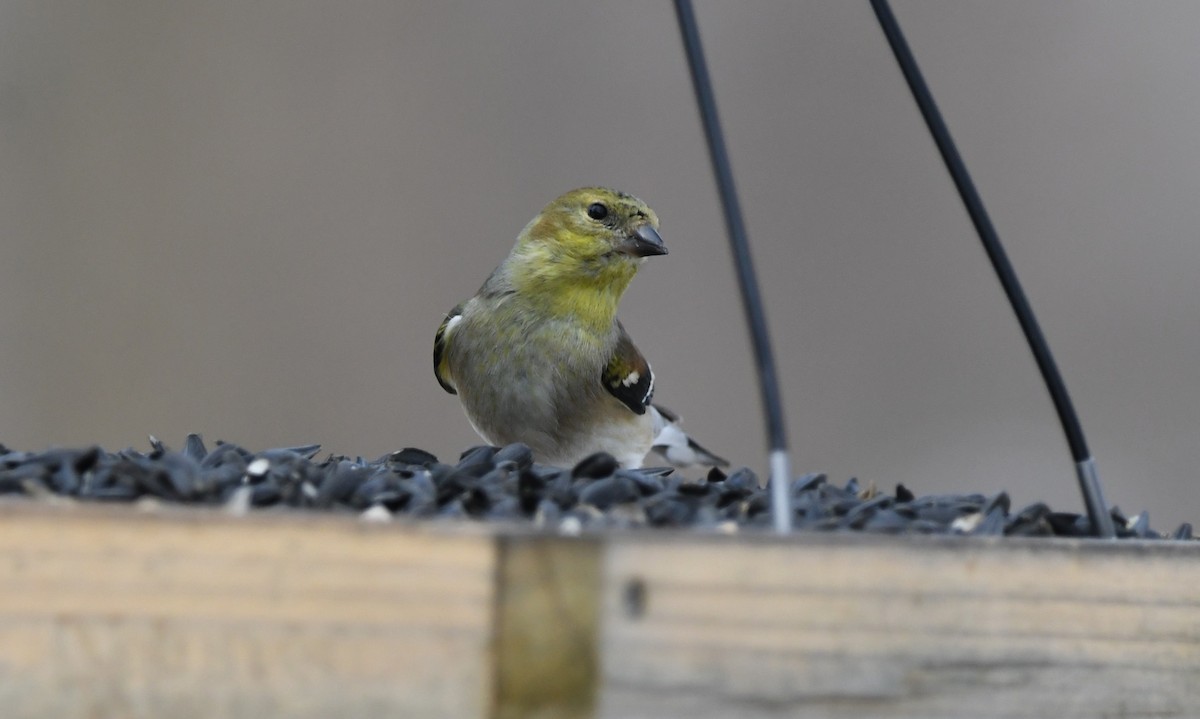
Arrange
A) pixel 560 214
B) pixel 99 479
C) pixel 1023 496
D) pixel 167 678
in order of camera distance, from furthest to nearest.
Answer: pixel 1023 496
pixel 560 214
pixel 99 479
pixel 167 678

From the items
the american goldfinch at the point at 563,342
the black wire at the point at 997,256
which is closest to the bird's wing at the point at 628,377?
the american goldfinch at the point at 563,342

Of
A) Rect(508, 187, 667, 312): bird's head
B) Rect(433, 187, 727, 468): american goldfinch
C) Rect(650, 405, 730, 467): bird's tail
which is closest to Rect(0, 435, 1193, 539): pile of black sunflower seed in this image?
Rect(433, 187, 727, 468): american goldfinch

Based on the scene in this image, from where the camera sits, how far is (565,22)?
424 cm

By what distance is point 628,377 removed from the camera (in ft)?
7.96

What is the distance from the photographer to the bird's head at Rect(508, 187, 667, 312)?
2.39 metres

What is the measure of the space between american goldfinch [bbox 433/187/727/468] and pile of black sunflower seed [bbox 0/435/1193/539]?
75 centimetres

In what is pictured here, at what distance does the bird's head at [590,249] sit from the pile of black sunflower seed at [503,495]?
0.85 metres

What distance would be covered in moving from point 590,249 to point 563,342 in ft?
0.56

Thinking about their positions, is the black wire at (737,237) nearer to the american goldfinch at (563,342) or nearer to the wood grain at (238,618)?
the wood grain at (238,618)

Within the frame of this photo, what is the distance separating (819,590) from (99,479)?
2.21 feet

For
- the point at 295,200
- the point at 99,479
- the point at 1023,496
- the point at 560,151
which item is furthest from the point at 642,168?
the point at 99,479

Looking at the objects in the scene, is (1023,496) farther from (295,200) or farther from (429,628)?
(429,628)

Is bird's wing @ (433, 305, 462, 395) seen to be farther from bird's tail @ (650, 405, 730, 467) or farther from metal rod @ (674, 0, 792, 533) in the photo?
metal rod @ (674, 0, 792, 533)

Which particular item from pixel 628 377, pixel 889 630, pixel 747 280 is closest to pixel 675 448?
pixel 628 377
